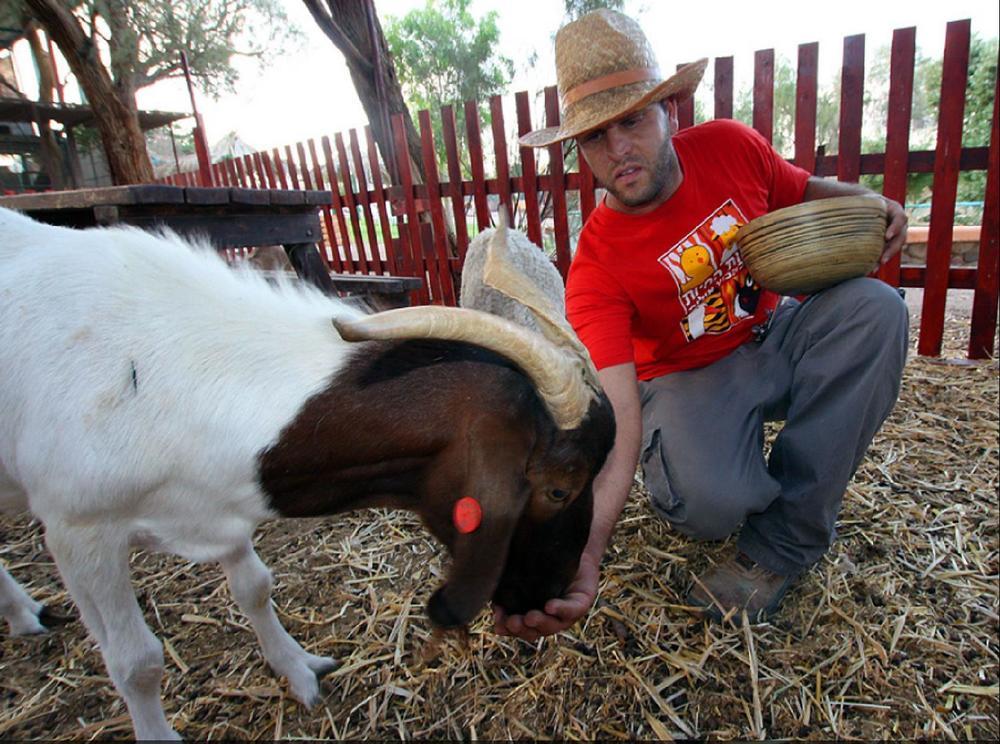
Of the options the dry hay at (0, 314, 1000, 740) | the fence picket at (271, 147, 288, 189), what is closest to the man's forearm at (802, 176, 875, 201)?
the dry hay at (0, 314, 1000, 740)

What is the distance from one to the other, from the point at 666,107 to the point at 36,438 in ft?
8.52

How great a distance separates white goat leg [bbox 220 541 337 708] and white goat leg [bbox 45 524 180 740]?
1.04ft

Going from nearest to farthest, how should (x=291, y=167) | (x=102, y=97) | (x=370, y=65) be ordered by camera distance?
(x=370, y=65) → (x=102, y=97) → (x=291, y=167)

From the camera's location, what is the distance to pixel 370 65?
6.86 metres

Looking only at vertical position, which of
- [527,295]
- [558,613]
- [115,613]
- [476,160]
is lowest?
[558,613]

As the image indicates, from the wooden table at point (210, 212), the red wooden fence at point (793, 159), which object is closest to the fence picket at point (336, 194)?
the red wooden fence at point (793, 159)

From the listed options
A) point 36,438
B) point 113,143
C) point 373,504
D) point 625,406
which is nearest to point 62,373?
point 36,438

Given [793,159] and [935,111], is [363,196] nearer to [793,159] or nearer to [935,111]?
[793,159]

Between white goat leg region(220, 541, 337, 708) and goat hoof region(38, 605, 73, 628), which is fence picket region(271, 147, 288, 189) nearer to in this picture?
goat hoof region(38, 605, 73, 628)

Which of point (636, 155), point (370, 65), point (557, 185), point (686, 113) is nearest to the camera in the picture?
point (636, 155)

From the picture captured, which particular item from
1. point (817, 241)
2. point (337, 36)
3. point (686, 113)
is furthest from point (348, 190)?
point (817, 241)

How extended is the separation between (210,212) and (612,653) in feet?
10.1

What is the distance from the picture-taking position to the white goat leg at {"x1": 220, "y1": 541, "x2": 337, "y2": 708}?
2.13 m

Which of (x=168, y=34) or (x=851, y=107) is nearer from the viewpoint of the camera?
(x=851, y=107)
